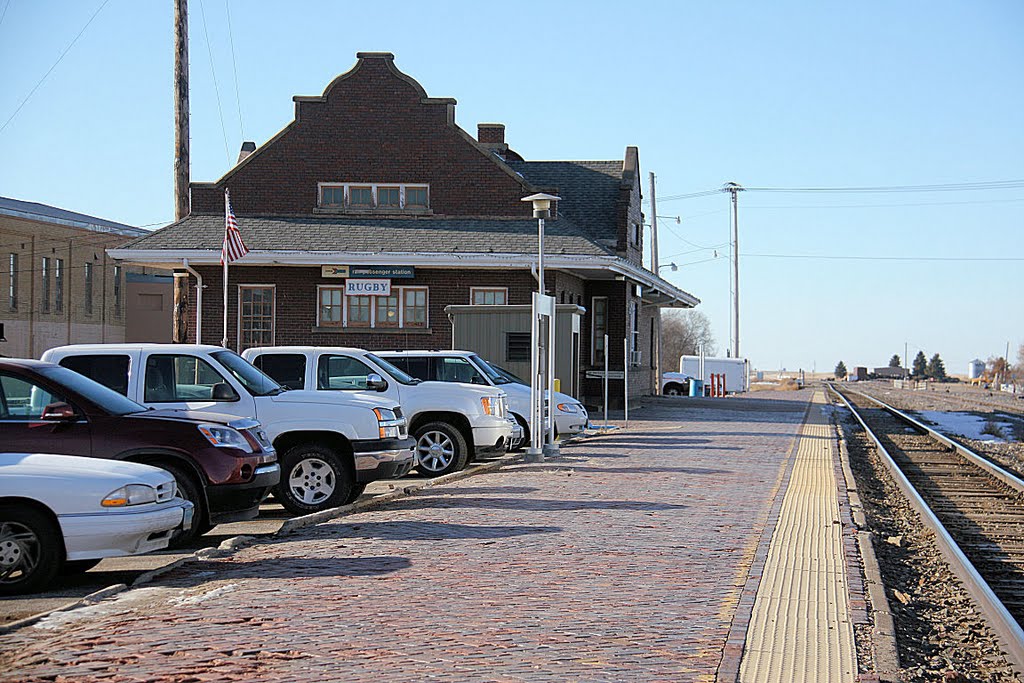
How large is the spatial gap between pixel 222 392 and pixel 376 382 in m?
3.23

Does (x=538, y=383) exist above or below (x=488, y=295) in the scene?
below

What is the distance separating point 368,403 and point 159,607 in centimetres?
584

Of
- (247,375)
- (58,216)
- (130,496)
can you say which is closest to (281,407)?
(247,375)

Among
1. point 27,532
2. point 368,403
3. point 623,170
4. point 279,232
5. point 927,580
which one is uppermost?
point 623,170

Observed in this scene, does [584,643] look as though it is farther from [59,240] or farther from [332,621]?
[59,240]

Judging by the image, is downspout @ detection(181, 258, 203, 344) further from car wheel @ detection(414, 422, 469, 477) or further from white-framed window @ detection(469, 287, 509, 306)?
car wheel @ detection(414, 422, 469, 477)

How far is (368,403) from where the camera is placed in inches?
524

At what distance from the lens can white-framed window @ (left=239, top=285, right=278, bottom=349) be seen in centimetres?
2912

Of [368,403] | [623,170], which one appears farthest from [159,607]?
[623,170]

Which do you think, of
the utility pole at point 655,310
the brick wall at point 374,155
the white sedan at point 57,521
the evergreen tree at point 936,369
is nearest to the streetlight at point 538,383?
the white sedan at point 57,521

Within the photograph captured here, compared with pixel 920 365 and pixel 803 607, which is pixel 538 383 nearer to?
pixel 803 607

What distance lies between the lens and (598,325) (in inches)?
1384

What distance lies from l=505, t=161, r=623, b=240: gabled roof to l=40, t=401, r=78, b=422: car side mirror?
26584mm

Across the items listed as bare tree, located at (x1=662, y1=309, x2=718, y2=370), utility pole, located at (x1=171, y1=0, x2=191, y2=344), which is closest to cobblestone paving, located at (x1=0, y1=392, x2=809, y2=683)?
utility pole, located at (x1=171, y1=0, x2=191, y2=344)
